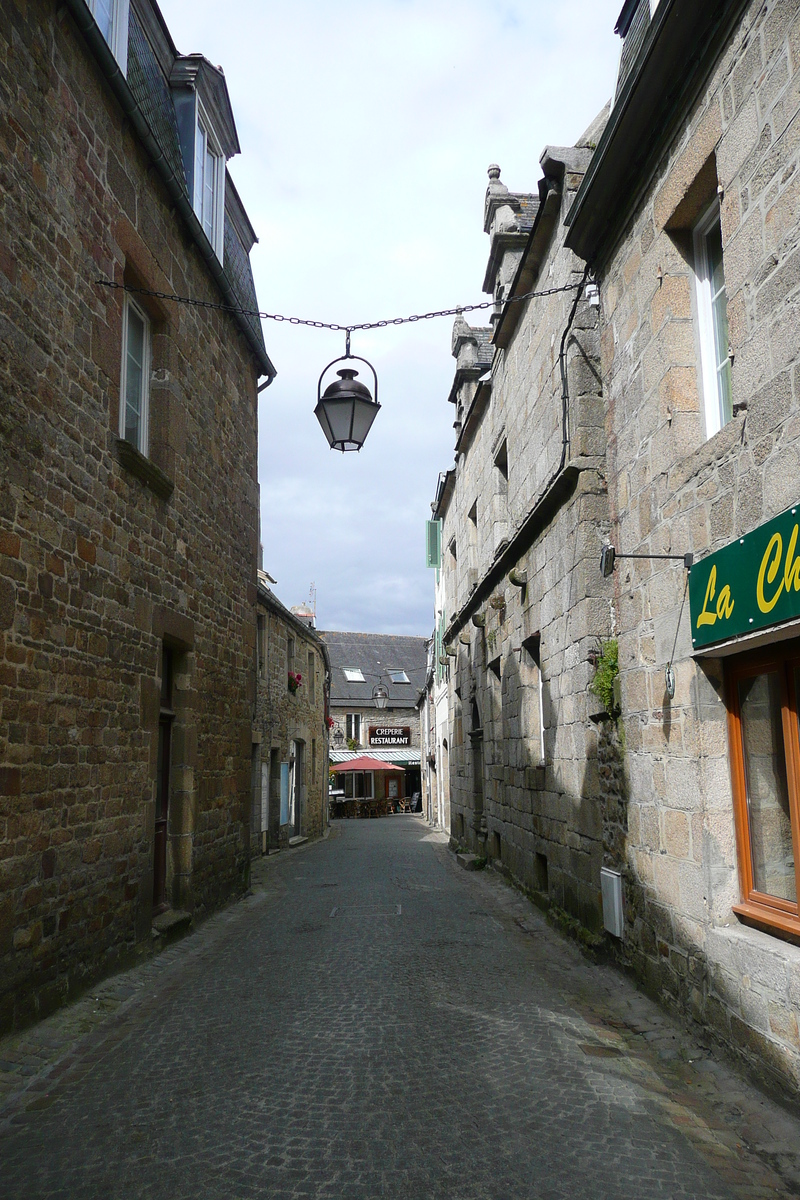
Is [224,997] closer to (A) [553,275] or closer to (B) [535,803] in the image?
(B) [535,803]

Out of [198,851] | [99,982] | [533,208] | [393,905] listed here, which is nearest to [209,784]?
[198,851]

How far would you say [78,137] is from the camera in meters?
6.28

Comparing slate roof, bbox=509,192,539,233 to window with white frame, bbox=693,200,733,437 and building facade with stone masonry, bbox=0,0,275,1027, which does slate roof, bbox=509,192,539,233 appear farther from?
window with white frame, bbox=693,200,733,437

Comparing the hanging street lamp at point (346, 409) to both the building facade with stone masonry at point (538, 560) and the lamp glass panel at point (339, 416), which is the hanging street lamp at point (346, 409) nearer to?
the lamp glass panel at point (339, 416)

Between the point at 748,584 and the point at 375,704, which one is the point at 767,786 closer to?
the point at 748,584

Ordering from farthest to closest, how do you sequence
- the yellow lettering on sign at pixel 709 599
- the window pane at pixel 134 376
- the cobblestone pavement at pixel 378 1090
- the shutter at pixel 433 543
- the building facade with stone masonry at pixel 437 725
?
the building facade with stone masonry at pixel 437 725
the shutter at pixel 433 543
the window pane at pixel 134 376
the yellow lettering on sign at pixel 709 599
the cobblestone pavement at pixel 378 1090

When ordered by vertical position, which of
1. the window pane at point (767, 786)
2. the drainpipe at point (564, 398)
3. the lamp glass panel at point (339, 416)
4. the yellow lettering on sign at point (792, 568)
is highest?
the drainpipe at point (564, 398)

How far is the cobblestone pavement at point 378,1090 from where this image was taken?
10.6 feet

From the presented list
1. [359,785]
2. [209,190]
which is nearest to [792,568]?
[209,190]

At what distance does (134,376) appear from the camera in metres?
7.77

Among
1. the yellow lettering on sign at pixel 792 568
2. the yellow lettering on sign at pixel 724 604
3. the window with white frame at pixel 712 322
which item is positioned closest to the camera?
the yellow lettering on sign at pixel 792 568

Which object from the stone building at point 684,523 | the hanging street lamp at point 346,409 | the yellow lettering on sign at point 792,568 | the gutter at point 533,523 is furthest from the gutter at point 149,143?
the yellow lettering on sign at point 792,568

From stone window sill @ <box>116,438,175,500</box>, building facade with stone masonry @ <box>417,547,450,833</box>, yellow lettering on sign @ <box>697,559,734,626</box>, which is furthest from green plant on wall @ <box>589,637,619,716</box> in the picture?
building facade with stone masonry @ <box>417,547,450,833</box>

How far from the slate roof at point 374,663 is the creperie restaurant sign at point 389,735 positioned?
1.22 metres
